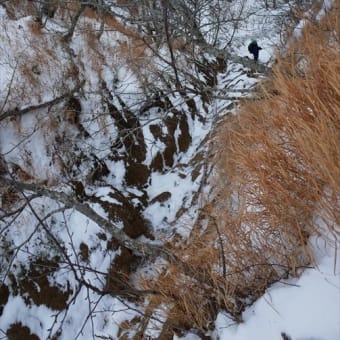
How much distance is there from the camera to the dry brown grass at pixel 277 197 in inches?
59.5

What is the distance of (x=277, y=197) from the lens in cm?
164

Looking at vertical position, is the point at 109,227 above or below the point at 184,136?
below

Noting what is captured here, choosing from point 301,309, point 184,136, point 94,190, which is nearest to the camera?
point 301,309

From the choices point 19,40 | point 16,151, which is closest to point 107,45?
point 19,40

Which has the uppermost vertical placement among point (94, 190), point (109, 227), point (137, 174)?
point (137, 174)

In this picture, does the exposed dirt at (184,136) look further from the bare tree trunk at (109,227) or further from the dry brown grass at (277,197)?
the dry brown grass at (277,197)

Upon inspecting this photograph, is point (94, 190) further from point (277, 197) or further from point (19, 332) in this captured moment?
point (277, 197)

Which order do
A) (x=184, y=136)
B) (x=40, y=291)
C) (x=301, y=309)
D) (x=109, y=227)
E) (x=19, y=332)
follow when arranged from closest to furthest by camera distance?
(x=301, y=309) → (x=109, y=227) → (x=19, y=332) → (x=40, y=291) → (x=184, y=136)

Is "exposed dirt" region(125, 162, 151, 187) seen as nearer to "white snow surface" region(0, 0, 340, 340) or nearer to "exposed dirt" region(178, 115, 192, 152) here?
"white snow surface" region(0, 0, 340, 340)

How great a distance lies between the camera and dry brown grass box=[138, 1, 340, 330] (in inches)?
59.5

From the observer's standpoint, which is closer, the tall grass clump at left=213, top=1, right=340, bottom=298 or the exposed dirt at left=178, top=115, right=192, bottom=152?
the tall grass clump at left=213, top=1, right=340, bottom=298

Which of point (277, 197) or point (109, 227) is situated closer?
point (277, 197)

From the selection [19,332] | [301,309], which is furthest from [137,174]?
[301,309]

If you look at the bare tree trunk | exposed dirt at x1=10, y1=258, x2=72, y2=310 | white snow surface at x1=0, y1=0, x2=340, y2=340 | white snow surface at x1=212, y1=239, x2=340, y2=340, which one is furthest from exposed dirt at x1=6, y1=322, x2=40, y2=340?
white snow surface at x1=212, y1=239, x2=340, y2=340
